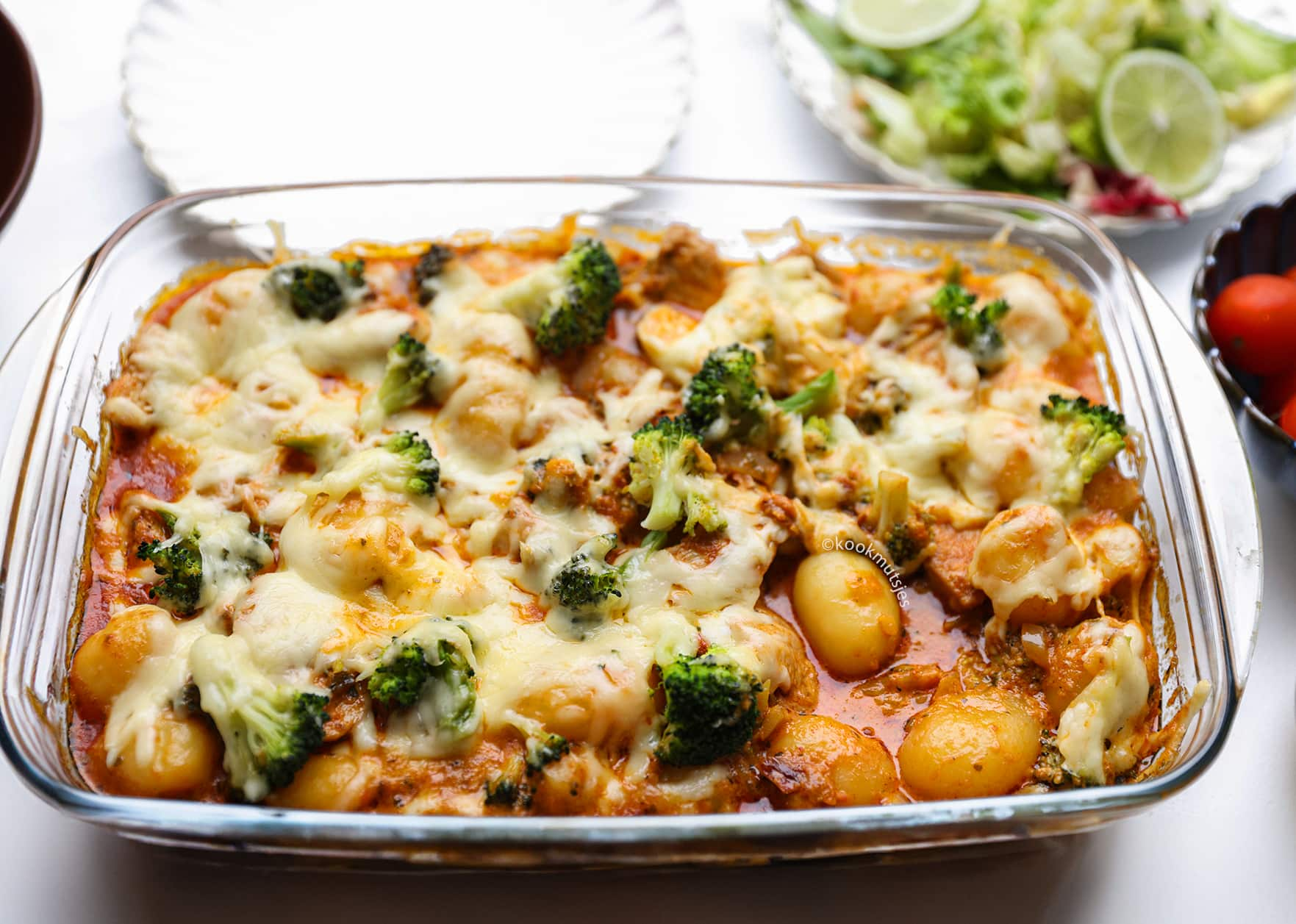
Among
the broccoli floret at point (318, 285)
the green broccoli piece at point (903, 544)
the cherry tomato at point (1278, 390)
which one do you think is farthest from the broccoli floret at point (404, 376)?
the cherry tomato at point (1278, 390)

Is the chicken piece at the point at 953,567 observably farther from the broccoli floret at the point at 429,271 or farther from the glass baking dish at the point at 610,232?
the broccoli floret at the point at 429,271

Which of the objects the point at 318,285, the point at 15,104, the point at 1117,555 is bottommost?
the point at 1117,555

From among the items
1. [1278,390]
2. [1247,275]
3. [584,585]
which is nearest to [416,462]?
[584,585]

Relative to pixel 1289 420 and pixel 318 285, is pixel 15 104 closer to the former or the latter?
pixel 318 285

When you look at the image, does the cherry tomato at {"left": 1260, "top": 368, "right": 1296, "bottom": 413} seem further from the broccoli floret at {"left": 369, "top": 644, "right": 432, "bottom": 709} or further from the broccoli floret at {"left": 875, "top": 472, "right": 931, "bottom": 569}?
the broccoli floret at {"left": 369, "top": 644, "right": 432, "bottom": 709}

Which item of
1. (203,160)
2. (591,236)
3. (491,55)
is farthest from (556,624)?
(491,55)
